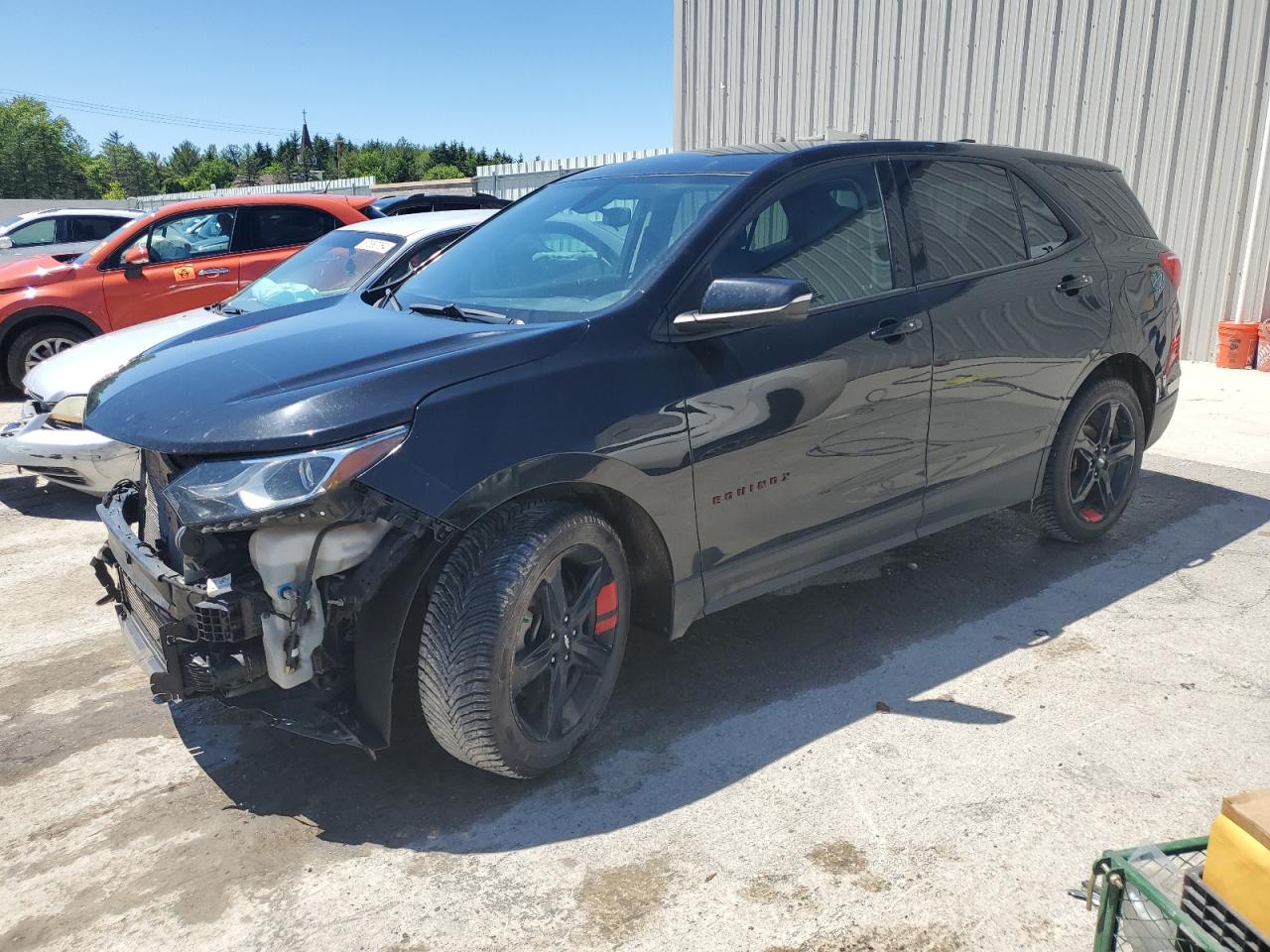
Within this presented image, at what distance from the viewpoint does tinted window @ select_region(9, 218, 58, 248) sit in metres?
13.0

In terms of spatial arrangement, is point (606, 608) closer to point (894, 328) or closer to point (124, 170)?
point (894, 328)

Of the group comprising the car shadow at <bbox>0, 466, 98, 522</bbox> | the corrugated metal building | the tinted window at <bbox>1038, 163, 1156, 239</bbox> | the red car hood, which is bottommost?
the car shadow at <bbox>0, 466, 98, 522</bbox>

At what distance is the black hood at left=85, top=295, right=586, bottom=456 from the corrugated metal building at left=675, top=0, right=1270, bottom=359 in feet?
23.3

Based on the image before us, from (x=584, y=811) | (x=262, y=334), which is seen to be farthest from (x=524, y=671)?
(x=262, y=334)

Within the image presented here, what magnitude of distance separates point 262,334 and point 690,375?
4.74 feet

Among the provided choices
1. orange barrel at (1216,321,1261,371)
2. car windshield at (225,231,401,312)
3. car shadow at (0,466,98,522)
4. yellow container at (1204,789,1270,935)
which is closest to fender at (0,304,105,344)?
car shadow at (0,466,98,522)

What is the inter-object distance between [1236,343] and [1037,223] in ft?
21.9

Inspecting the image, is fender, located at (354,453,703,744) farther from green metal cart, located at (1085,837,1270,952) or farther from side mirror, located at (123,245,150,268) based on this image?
side mirror, located at (123,245,150,268)

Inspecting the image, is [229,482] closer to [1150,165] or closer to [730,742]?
[730,742]

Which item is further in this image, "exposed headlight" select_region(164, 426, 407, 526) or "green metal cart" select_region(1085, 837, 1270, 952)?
"exposed headlight" select_region(164, 426, 407, 526)

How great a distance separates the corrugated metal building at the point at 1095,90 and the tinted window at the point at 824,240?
5.90 m

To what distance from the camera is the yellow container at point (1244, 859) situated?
171cm

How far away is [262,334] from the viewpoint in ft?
11.0

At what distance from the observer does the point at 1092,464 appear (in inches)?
190
